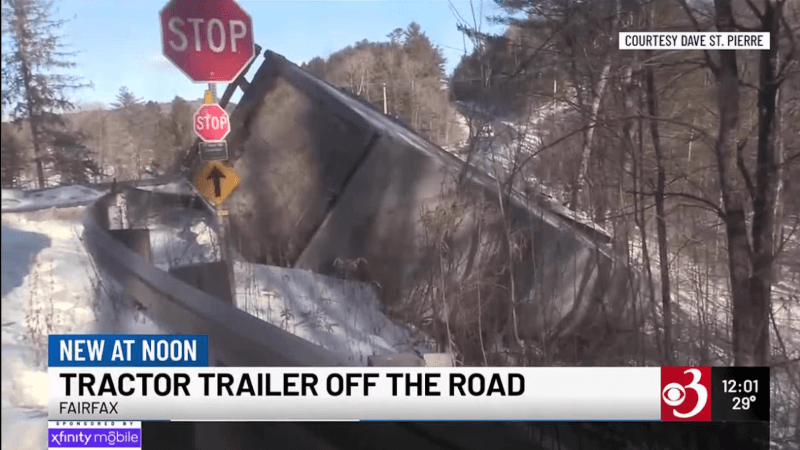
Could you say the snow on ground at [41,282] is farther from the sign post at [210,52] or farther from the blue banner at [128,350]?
the sign post at [210,52]

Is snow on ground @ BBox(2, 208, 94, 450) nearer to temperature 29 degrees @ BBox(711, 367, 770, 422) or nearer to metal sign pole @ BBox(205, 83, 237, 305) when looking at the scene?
metal sign pole @ BBox(205, 83, 237, 305)

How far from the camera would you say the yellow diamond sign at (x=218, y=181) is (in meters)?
2.49

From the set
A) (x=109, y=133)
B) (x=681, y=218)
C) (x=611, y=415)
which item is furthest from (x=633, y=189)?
(x=109, y=133)

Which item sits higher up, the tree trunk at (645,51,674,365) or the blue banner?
the tree trunk at (645,51,674,365)

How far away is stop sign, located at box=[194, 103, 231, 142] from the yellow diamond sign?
115 mm

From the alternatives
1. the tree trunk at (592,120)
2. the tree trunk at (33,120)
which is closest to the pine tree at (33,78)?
the tree trunk at (33,120)

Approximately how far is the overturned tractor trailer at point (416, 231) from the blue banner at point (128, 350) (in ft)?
1.59

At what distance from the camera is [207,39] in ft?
8.13

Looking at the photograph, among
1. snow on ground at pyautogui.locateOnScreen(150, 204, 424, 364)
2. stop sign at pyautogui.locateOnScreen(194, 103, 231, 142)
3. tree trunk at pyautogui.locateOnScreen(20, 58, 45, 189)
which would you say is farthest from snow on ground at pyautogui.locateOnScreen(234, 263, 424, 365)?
tree trunk at pyautogui.locateOnScreen(20, 58, 45, 189)

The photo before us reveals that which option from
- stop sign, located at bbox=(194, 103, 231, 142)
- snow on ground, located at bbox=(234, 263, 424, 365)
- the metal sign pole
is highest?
stop sign, located at bbox=(194, 103, 231, 142)

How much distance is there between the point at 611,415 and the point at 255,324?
1.59 m

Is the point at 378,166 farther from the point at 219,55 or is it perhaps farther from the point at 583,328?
the point at 583,328

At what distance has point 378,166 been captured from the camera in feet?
8.36

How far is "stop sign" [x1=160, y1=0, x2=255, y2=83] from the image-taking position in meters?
2.48
